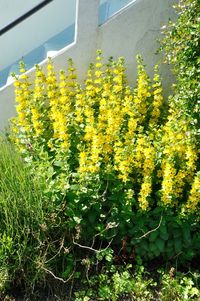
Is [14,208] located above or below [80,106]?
below

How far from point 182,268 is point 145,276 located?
32cm

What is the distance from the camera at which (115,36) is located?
448cm

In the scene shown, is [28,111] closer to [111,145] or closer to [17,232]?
[111,145]

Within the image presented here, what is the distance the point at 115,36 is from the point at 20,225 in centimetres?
209

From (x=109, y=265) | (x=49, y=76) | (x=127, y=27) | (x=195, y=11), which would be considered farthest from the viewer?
(x=127, y=27)

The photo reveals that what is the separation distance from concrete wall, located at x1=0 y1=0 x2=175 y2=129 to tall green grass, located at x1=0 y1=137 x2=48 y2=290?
4.43 ft

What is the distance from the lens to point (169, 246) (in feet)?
11.5

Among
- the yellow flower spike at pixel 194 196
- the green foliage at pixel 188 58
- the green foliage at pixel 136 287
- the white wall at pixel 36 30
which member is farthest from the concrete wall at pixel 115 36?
the green foliage at pixel 136 287

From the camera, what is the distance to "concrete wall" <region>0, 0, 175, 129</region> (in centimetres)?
439

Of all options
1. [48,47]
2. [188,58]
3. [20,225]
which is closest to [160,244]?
[20,225]

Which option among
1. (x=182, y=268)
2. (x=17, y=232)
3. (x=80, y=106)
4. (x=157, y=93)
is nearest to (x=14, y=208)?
(x=17, y=232)

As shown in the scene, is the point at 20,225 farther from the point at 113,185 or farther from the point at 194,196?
the point at 194,196

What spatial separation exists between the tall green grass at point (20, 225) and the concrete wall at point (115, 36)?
135 cm

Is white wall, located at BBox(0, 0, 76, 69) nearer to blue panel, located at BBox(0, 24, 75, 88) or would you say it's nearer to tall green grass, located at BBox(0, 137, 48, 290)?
blue panel, located at BBox(0, 24, 75, 88)
